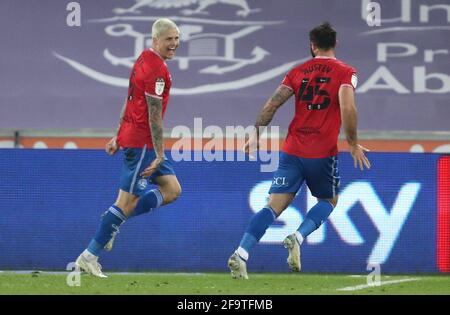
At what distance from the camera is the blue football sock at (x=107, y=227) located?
775 cm

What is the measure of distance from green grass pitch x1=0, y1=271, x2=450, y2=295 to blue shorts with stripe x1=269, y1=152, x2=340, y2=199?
0.66 meters

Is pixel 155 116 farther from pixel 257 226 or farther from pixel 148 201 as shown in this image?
pixel 257 226

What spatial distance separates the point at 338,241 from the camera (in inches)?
371

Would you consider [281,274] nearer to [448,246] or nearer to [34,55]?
[448,246]

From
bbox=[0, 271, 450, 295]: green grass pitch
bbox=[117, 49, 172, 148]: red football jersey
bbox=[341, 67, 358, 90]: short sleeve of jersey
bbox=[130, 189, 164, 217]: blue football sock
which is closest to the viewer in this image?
bbox=[0, 271, 450, 295]: green grass pitch

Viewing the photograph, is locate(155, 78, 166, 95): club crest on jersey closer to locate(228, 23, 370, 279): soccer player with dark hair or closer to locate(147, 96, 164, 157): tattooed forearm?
locate(147, 96, 164, 157): tattooed forearm

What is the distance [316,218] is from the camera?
7.68m

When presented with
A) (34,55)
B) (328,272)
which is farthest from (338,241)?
→ (34,55)

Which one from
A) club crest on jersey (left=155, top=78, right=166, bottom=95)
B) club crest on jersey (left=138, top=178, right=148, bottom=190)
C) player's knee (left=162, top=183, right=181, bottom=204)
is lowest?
player's knee (left=162, top=183, right=181, bottom=204)

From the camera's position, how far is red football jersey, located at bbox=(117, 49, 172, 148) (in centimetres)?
761

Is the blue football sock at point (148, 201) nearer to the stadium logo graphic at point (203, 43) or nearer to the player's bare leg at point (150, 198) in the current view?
the player's bare leg at point (150, 198)

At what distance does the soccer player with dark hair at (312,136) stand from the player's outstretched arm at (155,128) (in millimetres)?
597

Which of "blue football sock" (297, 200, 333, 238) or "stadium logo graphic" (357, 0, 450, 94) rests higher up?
"stadium logo graphic" (357, 0, 450, 94)

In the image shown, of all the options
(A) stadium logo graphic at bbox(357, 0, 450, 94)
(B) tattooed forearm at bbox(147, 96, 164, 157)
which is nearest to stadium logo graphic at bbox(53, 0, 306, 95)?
(A) stadium logo graphic at bbox(357, 0, 450, 94)
